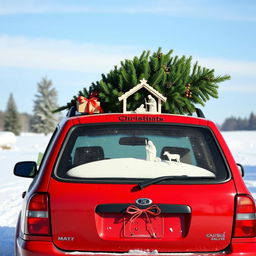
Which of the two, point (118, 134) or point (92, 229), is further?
point (118, 134)

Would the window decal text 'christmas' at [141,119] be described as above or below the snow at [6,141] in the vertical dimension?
above

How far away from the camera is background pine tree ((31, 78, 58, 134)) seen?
8956cm

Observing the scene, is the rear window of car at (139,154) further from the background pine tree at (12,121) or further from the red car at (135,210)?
the background pine tree at (12,121)

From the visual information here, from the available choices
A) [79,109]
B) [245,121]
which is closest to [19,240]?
[79,109]

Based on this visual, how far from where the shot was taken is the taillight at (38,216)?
3.58 metres

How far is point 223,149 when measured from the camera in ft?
12.4

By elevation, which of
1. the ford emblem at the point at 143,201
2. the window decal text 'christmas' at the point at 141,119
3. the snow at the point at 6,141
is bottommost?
the snow at the point at 6,141

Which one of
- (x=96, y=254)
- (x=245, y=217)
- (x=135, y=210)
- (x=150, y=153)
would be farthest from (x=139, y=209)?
(x=245, y=217)

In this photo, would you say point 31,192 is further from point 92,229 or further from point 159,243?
point 159,243

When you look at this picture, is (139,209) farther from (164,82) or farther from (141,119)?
(164,82)

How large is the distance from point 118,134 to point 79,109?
2171mm

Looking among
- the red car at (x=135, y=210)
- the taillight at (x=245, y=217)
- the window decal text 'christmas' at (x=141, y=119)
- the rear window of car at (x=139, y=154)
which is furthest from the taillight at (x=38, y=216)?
the taillight at (x=245, y=217)

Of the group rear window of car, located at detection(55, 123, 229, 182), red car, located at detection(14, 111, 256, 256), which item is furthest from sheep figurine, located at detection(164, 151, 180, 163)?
red car, located at detection(14, 111, 256, 256)

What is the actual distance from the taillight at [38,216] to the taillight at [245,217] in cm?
126
